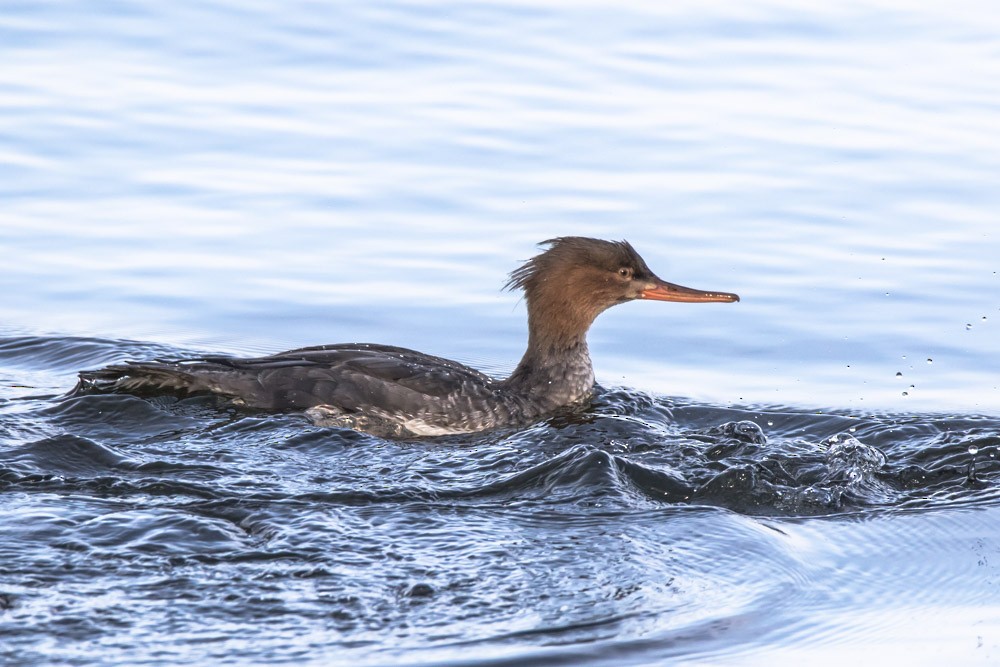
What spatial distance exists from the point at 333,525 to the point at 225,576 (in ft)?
2.58

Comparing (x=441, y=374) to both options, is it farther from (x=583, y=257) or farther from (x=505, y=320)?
(x=505, y=320)

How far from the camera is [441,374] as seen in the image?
357 inches

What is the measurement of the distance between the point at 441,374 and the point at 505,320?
2.07 metres

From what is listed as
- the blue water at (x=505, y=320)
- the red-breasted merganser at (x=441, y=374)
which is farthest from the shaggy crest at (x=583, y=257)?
the blue water at (x=505, y=320)

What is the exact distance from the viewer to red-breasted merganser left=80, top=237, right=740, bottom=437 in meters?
8.88

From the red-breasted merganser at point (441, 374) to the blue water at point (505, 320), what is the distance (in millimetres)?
185

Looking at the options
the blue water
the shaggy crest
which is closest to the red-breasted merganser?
the shaggy crest

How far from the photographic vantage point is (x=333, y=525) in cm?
685

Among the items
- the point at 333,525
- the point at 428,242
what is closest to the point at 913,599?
the point at 333,525

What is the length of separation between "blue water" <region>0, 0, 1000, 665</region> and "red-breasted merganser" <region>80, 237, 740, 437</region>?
0.18 m

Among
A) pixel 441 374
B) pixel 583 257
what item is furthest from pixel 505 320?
pixel 441 374

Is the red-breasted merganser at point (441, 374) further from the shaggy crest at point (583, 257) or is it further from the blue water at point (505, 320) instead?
the blue water at point (505, 320)

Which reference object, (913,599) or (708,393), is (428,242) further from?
(913,599)

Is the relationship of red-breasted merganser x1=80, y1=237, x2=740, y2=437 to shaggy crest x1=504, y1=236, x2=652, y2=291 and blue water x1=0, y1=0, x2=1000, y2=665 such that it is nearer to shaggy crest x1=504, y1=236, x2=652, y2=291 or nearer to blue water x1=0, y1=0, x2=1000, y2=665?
shaggy crest x1=504, y1=236, x2=652, y2=291
